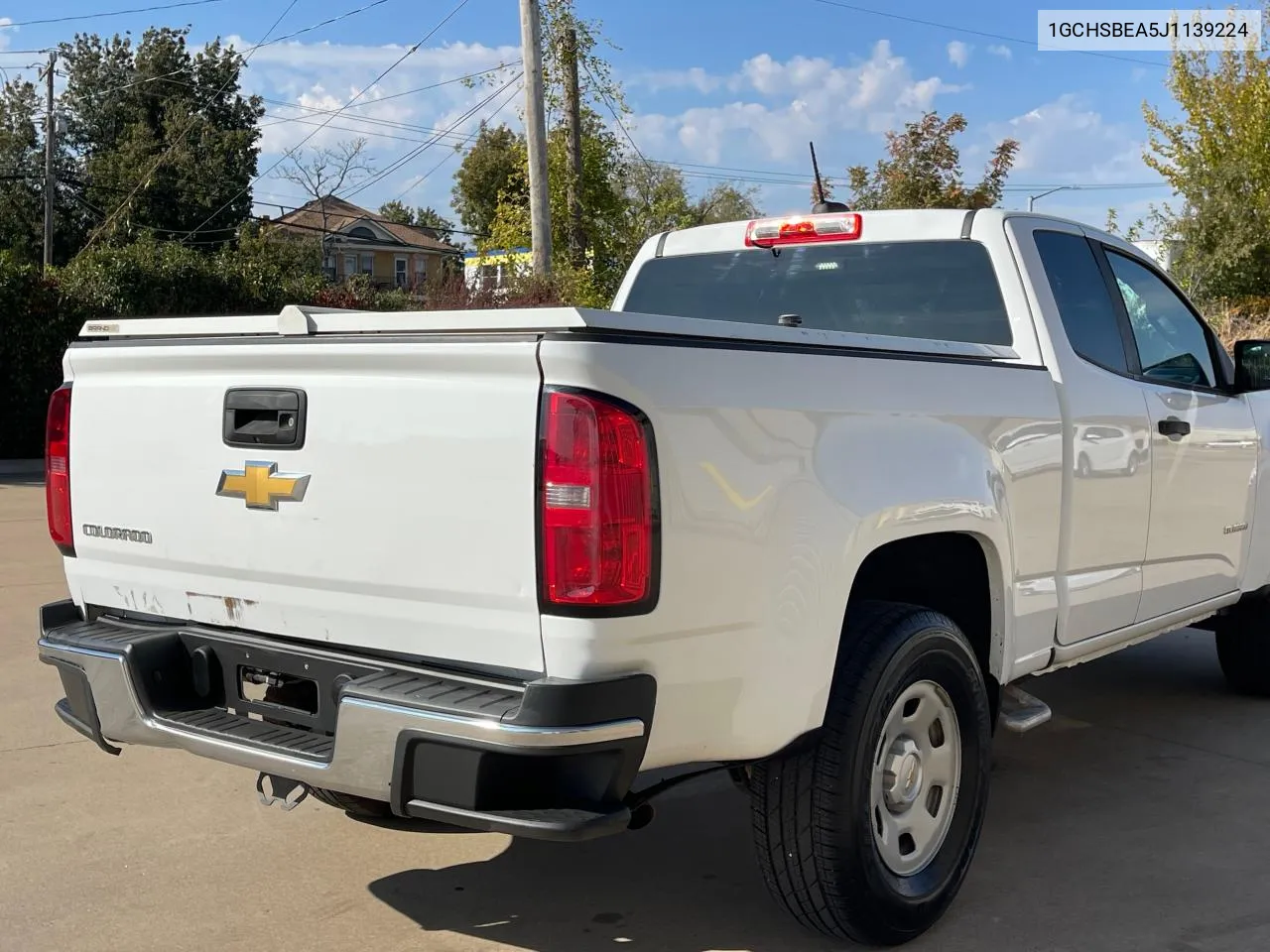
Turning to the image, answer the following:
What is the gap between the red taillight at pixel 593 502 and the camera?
2.65 metres

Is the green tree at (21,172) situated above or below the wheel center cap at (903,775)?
above

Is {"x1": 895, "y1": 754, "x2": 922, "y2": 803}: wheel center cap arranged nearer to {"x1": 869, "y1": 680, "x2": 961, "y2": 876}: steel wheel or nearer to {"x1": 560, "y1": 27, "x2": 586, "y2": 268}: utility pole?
{"x1": 869, "y1": 680, "x2": 961, "y2": 876}: steel wheel

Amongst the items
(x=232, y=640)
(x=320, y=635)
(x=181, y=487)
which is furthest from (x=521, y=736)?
(x=181, y=487)

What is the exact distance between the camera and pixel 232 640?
3211 millimetres

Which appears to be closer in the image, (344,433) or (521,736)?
(521,736)

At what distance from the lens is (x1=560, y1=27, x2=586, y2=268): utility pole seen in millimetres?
17984

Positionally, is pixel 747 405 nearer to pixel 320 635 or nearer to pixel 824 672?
pixel 824 672

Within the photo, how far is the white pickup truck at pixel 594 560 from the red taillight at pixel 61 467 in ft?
0.04

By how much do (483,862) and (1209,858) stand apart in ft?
7.51

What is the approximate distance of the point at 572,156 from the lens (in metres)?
18.0

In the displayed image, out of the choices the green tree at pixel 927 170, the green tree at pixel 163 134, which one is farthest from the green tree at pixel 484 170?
the green tree at pixel 927 170

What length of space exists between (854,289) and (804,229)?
1.09 ft

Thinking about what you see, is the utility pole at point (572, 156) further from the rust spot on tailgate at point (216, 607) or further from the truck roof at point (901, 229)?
the rust spot on tailgate at point (216, 607)

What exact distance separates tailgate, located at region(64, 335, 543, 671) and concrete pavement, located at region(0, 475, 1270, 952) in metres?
0.90
